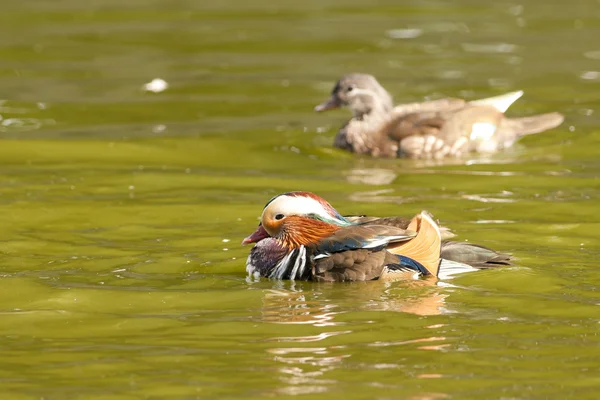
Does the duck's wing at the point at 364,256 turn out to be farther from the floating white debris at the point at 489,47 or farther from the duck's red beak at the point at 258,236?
the floating white debris at the point at 489,47

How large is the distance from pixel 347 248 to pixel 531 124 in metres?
6.60

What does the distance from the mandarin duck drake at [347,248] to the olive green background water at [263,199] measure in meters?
0.13

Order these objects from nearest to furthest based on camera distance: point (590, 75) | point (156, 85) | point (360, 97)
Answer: point (360, 97) → point (590, 75) → point (156, 85)

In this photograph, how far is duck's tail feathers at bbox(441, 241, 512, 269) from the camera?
31.9ft

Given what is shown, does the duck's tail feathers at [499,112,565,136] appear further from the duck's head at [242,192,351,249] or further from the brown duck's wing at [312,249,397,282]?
the brown duck's wing at [312,249,397,282]

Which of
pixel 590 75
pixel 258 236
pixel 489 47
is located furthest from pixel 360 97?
pixel 258 236

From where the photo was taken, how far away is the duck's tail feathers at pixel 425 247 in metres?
9.52

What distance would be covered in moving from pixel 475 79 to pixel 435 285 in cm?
1031

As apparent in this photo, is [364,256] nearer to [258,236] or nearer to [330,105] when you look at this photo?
[258,236]

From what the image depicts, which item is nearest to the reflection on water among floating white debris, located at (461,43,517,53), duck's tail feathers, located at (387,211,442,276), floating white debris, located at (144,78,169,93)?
duck's tail feathers, located at (387,211,442,276)

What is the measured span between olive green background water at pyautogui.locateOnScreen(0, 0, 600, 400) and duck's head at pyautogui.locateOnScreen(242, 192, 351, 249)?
0.34 meters

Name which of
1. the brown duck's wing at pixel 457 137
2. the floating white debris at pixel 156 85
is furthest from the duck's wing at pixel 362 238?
the floating white debris at pixel 156 85

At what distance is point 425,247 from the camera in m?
9.52

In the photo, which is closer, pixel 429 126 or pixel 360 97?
pixel 429 126
